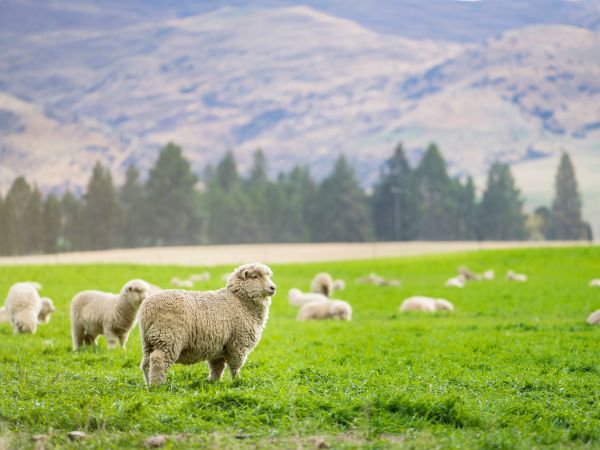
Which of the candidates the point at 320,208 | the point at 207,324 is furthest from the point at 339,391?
the point at 320,208

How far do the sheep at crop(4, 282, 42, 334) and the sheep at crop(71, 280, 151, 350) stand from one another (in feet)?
9.86

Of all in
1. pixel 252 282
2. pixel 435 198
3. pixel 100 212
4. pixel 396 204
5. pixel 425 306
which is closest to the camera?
pixel 252 282

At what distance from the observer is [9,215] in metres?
81.8

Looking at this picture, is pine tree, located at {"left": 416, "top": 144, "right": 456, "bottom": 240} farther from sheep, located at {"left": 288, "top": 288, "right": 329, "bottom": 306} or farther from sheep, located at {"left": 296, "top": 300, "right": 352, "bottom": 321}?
sheep, located at {"left": 296, "top": 300, "right": 352, "bottom": 321}

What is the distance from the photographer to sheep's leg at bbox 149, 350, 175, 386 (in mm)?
11188

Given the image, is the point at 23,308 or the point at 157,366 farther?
the point at 23,308

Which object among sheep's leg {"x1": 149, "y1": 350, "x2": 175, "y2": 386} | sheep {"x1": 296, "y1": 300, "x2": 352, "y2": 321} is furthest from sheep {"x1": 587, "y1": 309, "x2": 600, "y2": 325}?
sheep's leg {"x1": 149, "y1": 350, "x2": 175, "y2": 386}

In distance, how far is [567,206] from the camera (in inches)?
5079

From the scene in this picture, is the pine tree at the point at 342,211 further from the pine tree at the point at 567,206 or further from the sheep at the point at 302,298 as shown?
the sheep at the point at 302,298

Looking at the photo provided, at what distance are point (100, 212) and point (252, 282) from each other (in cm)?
9541

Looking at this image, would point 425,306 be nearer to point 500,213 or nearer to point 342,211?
point 342,211

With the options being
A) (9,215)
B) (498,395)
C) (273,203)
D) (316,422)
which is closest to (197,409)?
(316,422)

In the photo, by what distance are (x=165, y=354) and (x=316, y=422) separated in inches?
111

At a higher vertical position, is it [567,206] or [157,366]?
[567,206]
